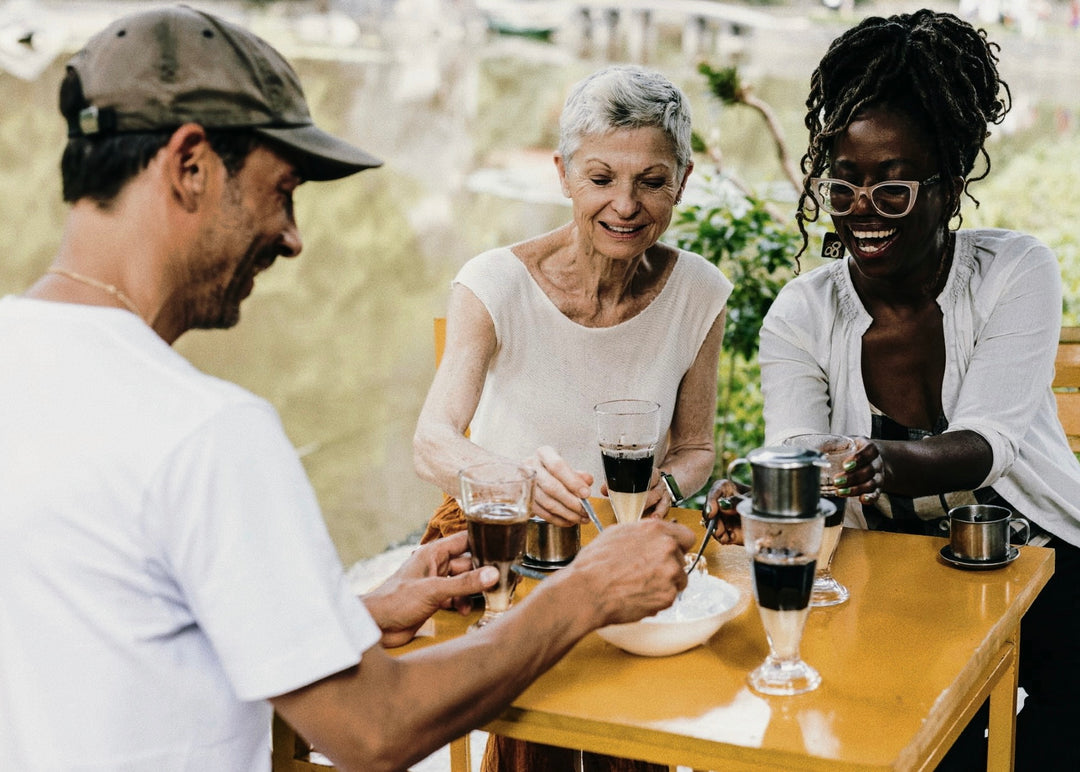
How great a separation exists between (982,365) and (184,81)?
1.53 meters

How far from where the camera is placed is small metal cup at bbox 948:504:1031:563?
5.94 ft

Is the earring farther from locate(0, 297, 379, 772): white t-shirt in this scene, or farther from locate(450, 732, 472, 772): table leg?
locate(0, 297, 379, 772): white t-shirt

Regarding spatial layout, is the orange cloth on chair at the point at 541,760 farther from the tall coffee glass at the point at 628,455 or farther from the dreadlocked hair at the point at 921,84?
the dreadlocked hair at the point at 921,84

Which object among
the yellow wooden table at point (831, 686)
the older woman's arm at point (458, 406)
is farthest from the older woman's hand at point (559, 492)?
the yellow wooden table at point (831, 686)

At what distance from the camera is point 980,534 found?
71.3 inches

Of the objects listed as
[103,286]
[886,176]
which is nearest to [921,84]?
[886,176]

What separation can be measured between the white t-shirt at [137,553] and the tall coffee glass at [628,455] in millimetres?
705

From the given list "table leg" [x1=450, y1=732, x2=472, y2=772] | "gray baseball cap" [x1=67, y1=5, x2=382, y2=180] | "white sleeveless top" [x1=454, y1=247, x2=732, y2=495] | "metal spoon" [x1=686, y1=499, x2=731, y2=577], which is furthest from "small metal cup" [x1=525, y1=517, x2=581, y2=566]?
"gray baseball cap" [x1=67, y1=5, x2=382, y2=180]

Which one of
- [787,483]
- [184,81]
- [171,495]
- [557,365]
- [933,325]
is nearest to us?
[171,495]

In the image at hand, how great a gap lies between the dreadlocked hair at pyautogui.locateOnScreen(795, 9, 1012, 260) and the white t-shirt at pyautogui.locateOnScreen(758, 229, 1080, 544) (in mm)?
134

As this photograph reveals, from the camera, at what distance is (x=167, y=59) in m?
1.22

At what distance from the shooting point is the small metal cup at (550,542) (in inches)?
71.3

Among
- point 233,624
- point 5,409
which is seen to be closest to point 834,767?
point 233,624

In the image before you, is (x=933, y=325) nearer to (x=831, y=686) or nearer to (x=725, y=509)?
(x=725, y=509)
